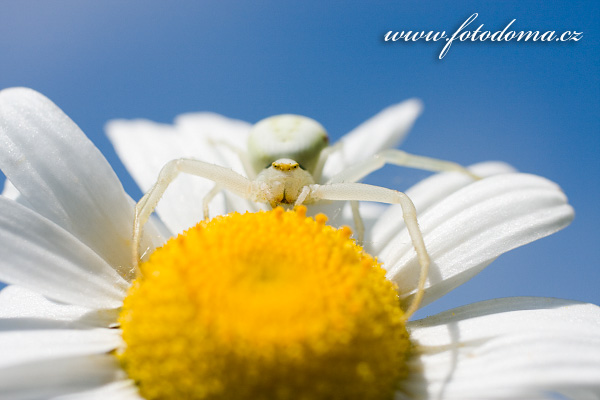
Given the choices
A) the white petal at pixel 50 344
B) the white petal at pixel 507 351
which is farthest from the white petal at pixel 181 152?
the white petal at pixel 507 351

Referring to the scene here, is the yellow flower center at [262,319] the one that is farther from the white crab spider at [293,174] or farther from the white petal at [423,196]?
the white petal at [423,196]

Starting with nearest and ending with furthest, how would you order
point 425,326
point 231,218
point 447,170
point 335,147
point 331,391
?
1. point 331,391
2. point 231,218
3. point 425,326
4. point 447,170
5. point 335,147

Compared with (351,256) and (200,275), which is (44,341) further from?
(351,256)

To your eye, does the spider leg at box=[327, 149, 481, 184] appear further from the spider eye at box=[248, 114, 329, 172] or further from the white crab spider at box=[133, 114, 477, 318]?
the spider eye at box=[248, 114, 329, 172]

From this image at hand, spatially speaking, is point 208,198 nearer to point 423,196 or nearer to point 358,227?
point 358,227

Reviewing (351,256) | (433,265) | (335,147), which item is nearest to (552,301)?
(433,265)
